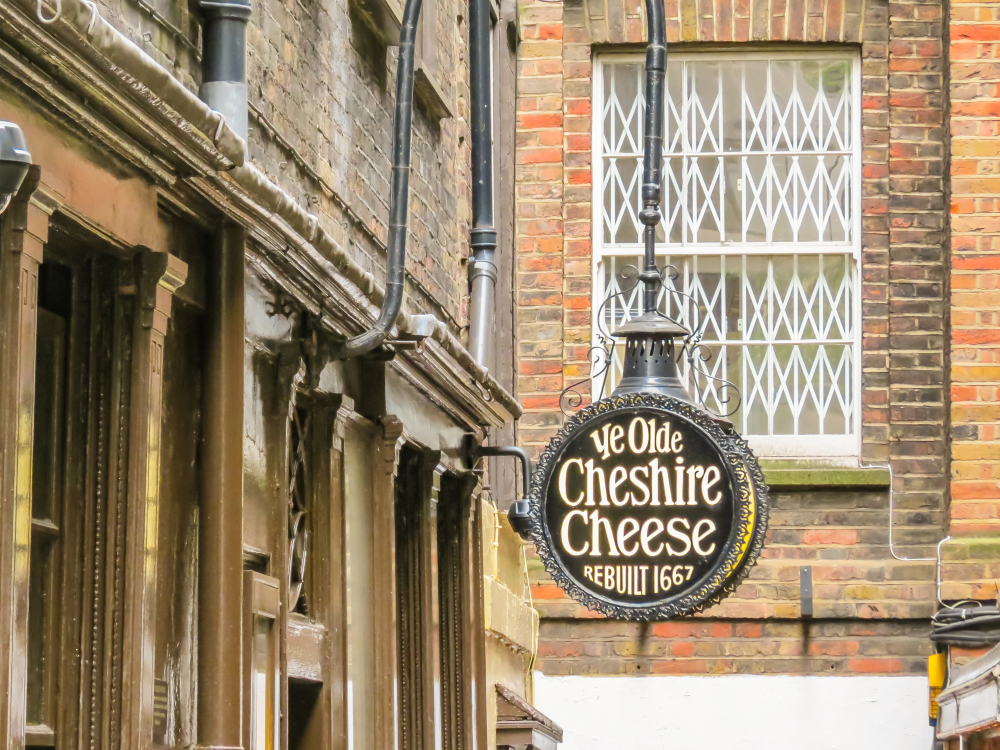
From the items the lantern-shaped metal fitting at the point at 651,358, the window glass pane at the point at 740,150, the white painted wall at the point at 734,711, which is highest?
the window glass pane at the point at 740,150

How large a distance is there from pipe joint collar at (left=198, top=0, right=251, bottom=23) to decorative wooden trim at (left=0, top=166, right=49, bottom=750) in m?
1.60

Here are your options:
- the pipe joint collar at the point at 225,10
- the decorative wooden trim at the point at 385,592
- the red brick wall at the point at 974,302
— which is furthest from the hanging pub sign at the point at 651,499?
the red brick wall at the point at 974,302

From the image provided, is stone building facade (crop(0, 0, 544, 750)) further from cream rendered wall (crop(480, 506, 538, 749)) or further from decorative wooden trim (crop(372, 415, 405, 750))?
cream rendered wall (crop(480, 506, 538, 749))

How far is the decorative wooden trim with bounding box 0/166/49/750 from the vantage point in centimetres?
287

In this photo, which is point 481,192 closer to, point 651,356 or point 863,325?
point 651,356

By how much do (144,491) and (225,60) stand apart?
4.58 feet

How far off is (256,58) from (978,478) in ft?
20.3

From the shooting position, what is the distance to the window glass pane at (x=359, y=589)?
17.5 feet

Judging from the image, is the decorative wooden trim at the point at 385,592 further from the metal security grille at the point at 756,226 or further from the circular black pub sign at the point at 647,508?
the metal security grille at the point at 756,226

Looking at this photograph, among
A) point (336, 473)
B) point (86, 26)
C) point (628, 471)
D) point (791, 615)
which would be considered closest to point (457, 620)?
point (628, 471)

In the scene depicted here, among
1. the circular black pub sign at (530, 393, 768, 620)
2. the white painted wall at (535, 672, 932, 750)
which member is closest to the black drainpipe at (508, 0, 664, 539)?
the circular black pub sign at (530, 393, 768, 620)

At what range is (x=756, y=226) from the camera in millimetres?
10594

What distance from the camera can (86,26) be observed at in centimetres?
288

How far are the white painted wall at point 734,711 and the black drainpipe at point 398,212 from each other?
527 centimetres
